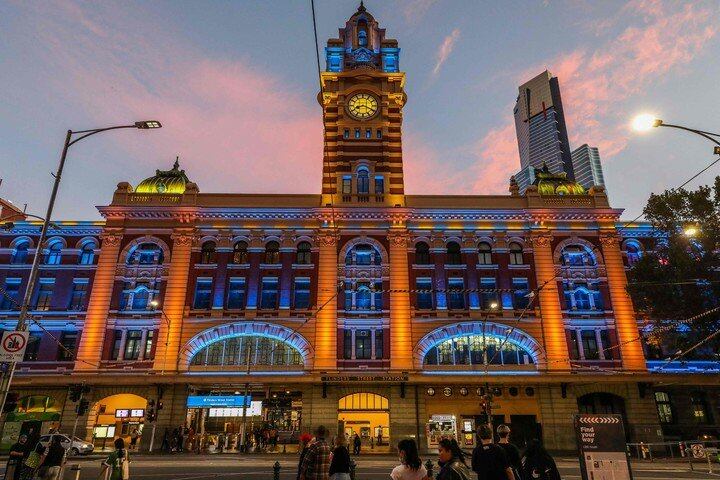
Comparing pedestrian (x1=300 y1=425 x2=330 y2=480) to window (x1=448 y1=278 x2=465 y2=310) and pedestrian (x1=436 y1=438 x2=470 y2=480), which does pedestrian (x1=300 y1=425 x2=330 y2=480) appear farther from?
window (x1=448 y1=278 x2=465 y2=310)

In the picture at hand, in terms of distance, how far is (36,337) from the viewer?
34969mm

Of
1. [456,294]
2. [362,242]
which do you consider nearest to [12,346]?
[362,242]

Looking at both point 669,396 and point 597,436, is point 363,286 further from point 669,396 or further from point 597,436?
point 597,436

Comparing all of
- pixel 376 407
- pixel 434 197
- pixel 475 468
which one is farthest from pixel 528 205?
pixel 475 468

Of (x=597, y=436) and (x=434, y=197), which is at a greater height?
(x=434, y=197)

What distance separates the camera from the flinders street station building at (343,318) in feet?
109

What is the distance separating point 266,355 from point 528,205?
75.9 feet

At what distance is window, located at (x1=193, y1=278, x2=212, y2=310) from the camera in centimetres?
3625

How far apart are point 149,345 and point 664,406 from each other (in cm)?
3621

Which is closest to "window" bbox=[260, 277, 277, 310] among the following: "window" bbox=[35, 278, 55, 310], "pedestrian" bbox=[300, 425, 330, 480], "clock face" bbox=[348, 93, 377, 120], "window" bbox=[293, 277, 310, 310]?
"window" bbox=[293, 277, 310, 310]

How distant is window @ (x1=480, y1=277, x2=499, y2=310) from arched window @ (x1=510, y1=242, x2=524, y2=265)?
91.4 inches

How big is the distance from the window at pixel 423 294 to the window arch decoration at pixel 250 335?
337 inches

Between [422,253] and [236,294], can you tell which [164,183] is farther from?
[422,253]

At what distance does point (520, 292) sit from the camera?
36781 millimetres
